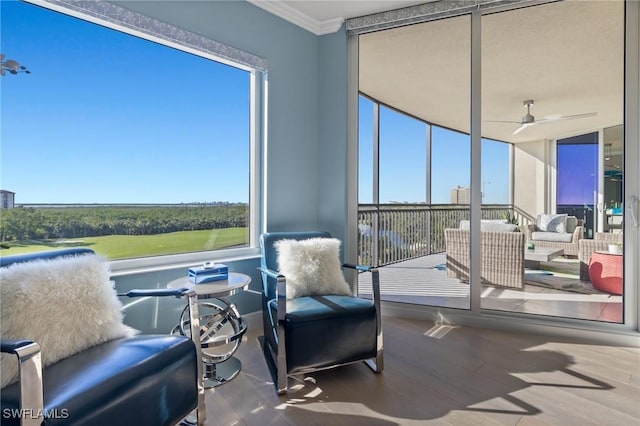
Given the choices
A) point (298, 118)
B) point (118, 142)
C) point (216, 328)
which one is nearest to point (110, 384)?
point (216, 328)

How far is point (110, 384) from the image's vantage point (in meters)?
1.24

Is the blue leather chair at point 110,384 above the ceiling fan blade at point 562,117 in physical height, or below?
below

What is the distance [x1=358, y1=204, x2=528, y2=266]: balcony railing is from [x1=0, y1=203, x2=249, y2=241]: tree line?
4.65 feet

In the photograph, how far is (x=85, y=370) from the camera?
1312 mm

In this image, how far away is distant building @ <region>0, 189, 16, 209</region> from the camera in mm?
1947

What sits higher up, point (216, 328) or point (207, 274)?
point (207, 274)

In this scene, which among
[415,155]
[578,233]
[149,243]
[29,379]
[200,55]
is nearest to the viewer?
[29,379]

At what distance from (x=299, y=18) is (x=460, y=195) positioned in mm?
2275

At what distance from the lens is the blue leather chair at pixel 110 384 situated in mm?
1103

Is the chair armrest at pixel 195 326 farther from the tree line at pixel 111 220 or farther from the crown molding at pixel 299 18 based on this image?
the crown molding at pixel 299 18

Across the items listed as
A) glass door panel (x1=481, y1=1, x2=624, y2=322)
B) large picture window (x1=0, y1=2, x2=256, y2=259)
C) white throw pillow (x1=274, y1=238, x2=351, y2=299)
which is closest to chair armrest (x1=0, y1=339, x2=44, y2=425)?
large picture window (x1=0, y1=2, x2=256, y2=259)

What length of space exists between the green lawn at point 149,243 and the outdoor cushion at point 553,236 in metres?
2.85

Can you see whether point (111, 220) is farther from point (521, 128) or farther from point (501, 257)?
point (521, 128)

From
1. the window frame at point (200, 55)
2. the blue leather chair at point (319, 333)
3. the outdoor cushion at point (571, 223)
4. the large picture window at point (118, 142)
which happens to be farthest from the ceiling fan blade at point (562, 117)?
the large picture window at point (118, 142)
